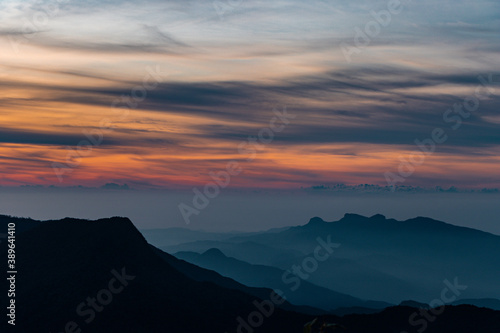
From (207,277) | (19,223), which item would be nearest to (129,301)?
(207,277)

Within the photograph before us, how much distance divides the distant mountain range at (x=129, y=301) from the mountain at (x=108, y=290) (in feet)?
0.63

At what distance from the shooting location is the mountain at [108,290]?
102 m

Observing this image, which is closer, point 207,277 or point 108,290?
point 108,290

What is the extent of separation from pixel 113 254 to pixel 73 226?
1646cm

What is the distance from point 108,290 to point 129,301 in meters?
7.06

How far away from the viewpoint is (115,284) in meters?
115

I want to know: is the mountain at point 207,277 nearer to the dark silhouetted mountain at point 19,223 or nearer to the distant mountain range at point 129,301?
the distant mountain range at point 129,301

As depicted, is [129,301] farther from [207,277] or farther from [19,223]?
[19,223]

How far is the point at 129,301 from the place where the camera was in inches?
4232

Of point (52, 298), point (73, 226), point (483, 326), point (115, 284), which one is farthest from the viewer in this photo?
point (73, 226)


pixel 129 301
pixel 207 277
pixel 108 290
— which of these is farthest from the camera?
pixel 207 277

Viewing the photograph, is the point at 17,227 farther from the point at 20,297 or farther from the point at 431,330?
the point at 431,330

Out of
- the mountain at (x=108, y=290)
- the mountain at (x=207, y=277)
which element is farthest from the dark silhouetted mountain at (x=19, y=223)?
the mountain at (x=207, y=277)

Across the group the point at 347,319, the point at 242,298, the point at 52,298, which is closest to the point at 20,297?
the point at 52,298
